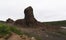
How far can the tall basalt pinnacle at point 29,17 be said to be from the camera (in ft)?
144

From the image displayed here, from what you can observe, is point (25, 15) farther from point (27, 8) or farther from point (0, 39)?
point (0, 39)

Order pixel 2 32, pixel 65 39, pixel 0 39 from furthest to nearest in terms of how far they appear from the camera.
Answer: pixel 65 39, pixel 2 32, pixel 0 39

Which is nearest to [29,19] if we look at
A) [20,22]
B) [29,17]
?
[29,17]

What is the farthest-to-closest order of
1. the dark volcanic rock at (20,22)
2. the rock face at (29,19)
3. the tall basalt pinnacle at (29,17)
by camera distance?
the tall basalt pinnacle at (29,17), the rock face at (29,19), the dark volcanic rock at (20,22)

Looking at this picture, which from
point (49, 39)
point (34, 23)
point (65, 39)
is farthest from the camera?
point (34, 23)

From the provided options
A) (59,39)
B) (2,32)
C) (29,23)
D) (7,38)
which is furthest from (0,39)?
(29,23)

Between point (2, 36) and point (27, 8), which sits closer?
point (2, 36)

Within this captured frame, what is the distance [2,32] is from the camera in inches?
635

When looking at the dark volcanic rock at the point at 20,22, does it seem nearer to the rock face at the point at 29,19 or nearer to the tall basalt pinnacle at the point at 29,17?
the rock face at the point at 29,19

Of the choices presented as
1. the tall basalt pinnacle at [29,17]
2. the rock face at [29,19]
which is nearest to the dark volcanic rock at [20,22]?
the rock face at [29,19]

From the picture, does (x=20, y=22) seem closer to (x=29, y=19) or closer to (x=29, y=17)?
(x=29, y=19)

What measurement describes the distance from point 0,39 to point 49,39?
34.6 feet

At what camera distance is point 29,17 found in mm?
44375

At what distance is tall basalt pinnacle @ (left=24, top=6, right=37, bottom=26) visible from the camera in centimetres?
4381
